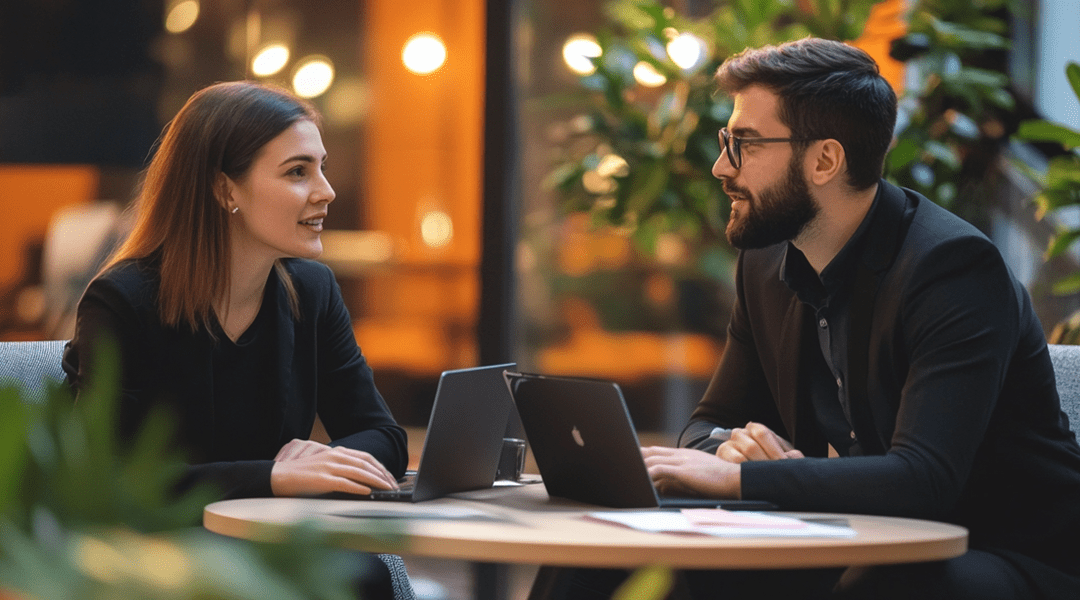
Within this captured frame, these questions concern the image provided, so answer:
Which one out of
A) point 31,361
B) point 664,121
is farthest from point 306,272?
point 664,121

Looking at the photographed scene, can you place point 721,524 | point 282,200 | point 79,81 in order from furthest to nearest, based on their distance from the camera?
point 79,81, point 282,200, point 721,524

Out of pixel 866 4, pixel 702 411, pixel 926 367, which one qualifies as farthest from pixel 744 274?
pixel 866 4

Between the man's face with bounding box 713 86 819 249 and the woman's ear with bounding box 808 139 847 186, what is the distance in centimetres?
2

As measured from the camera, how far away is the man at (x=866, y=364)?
5.13 ft

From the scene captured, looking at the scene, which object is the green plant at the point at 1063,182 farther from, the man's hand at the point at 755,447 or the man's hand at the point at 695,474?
the man's hand at the point at 695,474

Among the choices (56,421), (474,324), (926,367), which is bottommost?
(474,324)

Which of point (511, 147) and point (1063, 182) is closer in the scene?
point (1063, 182)

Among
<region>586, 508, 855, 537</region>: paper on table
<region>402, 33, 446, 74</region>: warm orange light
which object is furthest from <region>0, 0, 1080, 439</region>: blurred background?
<region>586, 508, 855, 537</region>: paper on table

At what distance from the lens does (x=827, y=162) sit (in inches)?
76.7

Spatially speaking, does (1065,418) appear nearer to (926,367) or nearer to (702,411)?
(926,367)

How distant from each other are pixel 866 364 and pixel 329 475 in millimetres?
902

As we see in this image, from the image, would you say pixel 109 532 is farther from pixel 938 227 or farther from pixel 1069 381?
pixel 1069 381

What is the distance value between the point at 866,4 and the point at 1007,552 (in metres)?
2.09

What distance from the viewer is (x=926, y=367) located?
64.7 inches
